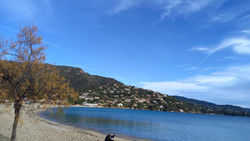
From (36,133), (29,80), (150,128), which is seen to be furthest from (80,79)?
(29,80)

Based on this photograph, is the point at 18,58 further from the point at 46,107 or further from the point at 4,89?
the point at 46,107

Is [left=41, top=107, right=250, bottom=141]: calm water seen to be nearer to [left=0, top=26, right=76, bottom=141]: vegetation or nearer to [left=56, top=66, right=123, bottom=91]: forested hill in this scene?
[left=0, top=26, right=76, bottom=141]: vegetation

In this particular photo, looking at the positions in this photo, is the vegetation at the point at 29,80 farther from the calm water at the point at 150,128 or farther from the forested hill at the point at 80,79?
the forested hill at the point at 80,79

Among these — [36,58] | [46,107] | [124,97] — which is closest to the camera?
[46,107]

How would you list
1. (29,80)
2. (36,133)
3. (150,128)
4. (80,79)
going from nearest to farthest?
(29,80)
(36,133)
(150,128)
(80,79)

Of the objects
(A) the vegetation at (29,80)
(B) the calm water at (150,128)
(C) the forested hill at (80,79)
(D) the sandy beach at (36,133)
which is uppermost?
(C) the forested hill at (80,79)

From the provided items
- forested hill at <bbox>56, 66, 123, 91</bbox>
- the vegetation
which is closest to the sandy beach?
the vegetation

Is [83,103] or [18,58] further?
[83,103]

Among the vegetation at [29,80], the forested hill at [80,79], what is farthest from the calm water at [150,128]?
the forested hill at [80,79]

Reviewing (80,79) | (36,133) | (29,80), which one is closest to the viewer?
(29,80)

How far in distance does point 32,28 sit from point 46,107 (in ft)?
15.8

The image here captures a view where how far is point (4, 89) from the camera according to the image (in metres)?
11.9

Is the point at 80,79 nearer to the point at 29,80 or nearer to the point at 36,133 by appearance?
the point at 36,133

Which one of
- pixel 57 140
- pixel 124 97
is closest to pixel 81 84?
pixel 124 97
